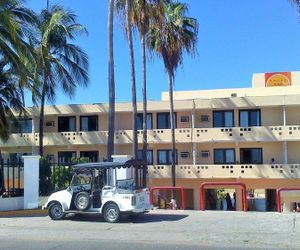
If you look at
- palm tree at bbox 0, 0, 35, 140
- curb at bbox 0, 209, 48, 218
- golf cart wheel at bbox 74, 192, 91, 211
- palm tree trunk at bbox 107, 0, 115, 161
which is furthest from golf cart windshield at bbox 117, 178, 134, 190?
palm tree trunk at bbox 107, 0, 115, 161

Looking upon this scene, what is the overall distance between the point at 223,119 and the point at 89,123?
1155 cm

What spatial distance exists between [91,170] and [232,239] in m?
5.69

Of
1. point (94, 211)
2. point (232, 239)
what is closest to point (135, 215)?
point (94, 211)

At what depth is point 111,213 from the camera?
15961 millimetres

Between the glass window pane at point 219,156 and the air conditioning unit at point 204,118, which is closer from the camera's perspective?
the glass window pane at point 219,156

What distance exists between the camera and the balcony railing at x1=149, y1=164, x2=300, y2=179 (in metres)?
38.0

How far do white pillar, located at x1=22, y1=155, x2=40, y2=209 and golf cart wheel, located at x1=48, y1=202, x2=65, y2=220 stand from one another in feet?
9.66

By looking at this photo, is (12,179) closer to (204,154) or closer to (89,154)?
(204,154)

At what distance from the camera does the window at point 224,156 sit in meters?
41.2

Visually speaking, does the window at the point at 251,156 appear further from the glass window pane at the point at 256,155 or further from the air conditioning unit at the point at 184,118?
the air conditioning unit at the point at 184,118

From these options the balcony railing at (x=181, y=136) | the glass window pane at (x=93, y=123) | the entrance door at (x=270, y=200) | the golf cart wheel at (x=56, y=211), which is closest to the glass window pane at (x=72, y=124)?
the glass window pane at (x=93, y=123)

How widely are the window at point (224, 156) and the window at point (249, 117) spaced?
2.32 meters

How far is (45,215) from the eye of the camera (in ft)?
61.0

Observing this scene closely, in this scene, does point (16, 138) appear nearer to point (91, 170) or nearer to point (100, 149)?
point (100, 149)
